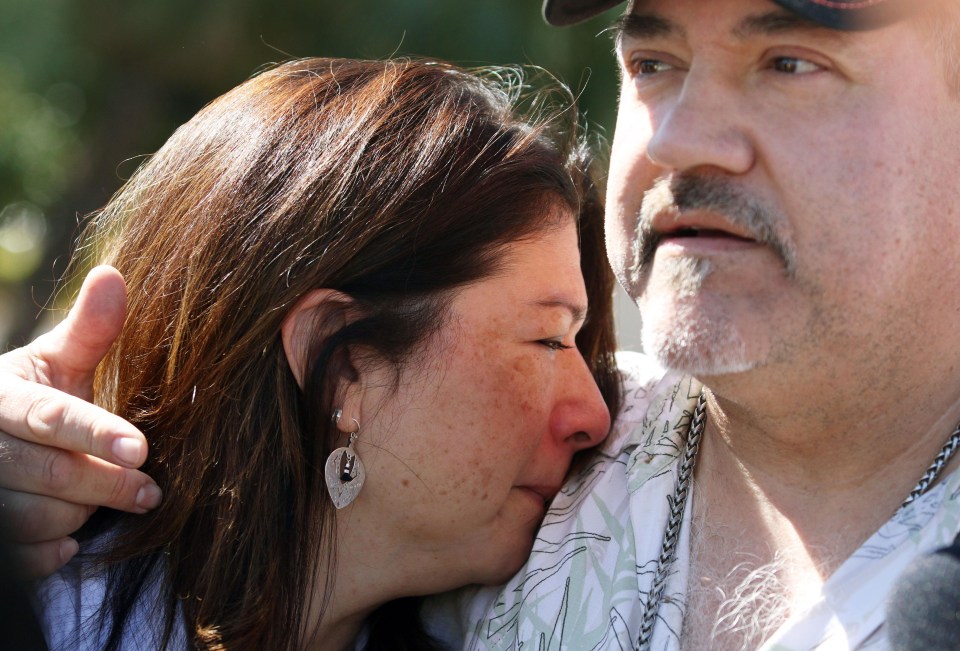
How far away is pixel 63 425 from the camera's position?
6.82 feet

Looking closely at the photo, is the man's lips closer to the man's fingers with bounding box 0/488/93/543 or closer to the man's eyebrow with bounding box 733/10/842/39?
the man's eyebrow with bounding box 733/10/842/39

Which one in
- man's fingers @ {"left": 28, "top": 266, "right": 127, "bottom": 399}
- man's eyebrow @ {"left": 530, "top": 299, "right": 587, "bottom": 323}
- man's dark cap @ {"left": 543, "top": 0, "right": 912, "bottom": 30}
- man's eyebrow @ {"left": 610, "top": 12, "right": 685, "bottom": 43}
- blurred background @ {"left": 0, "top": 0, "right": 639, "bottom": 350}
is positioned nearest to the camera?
man's dark cap @ {"left": 543, "top": 0, "right": 912, "bottom": 30}

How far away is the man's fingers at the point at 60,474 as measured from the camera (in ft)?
6.83

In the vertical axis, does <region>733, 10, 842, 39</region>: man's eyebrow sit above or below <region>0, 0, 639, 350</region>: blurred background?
above

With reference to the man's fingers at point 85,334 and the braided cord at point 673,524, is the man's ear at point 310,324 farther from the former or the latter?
the braided cord at point 673,524

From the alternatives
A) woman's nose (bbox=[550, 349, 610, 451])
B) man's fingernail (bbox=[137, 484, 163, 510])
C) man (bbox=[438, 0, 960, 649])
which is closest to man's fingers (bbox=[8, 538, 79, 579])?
man's fingernail (bbox=[137, 484, 163, 510])

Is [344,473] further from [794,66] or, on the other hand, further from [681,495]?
[794,66]

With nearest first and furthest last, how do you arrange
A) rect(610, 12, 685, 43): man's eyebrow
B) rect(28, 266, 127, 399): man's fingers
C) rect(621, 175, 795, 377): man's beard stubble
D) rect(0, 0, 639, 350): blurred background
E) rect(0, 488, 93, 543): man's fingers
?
rect(621, 175, 795, 377): man's beard stubble → rect(610, 12, 685, 43): man's eyebrow → rect(0, 488, 93, 543): man's fingers → rect(28, 266, 127, 399): man's fingers → rect(0, 0, 639, 350): blurred background

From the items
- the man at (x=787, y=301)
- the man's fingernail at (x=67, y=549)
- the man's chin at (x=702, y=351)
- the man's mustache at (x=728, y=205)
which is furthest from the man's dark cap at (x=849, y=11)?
the man's fingernail at (x=67, y=549)

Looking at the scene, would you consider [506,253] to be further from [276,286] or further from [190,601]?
[190,601]

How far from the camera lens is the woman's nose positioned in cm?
239

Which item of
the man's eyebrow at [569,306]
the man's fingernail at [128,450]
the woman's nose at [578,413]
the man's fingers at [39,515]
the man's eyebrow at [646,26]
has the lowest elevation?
the man's fingers at [39,515]

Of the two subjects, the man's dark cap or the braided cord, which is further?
the braided cord

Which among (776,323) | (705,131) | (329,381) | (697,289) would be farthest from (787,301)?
(329,381)
